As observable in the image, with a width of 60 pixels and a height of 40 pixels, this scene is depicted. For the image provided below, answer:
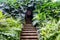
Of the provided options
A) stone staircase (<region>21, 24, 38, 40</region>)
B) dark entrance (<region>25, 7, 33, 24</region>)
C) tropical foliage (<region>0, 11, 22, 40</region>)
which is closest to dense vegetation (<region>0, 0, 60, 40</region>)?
tropical foliage (<region>0, 11, 22, 40</region>)

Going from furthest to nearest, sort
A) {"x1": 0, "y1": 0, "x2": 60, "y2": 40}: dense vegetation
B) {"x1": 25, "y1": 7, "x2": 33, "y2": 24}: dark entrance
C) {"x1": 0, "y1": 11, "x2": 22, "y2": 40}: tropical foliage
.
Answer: {"x1": 25, "y1": 7, "x2": 33, "y2": 24}: dark entrance → {"x1": 0, "y1": 0, "x2": 60, "y2": 40}: dense vegetation → {"x1": 0, "y1": 11, "x2": 22, "y2": 40}: tropical foliage

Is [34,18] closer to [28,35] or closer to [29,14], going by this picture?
[28,35]

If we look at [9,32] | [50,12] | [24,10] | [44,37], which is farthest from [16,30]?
[24,10]

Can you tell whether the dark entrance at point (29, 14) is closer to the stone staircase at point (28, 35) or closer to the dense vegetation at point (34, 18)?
the dense vegetation at point (34, 18)

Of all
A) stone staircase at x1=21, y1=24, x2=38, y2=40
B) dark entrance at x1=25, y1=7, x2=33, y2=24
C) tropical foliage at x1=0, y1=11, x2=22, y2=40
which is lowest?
stone staircase at x1=21, y1=24, x2=38, y2=40

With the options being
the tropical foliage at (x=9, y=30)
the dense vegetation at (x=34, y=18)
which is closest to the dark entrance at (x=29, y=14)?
the dense vegetation at (x=34, y=18)

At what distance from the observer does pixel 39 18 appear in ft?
28.0

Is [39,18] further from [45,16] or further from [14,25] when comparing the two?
[14,25]

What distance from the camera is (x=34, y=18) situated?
29.7 ft

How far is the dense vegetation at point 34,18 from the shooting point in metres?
6.55

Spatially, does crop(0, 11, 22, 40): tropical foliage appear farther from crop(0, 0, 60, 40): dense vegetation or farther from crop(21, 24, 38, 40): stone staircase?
crop(21, 24, 38, 40): stone staircase

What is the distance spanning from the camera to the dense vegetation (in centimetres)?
655

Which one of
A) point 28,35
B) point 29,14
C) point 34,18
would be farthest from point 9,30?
point 29,14

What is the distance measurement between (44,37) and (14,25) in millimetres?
1680
